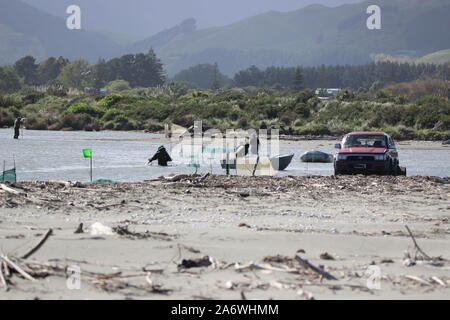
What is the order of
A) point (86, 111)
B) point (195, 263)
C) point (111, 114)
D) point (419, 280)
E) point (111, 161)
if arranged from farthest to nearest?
point (86, 111) → point (111, 114) → point (111, 161) → point (195, 263) → point (419, 280)

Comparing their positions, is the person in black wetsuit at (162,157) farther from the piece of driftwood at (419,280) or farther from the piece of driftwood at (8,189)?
the piece of driftwood at (419,280)

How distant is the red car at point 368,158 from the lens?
2353 centimetres

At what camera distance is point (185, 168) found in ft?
108

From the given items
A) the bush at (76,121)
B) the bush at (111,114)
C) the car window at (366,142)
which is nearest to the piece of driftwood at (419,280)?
the car window at (366,142)

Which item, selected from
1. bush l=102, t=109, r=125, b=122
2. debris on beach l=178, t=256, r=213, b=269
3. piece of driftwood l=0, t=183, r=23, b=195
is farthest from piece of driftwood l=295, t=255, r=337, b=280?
bush l=102, t=109, r=125, b=122

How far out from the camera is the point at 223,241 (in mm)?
10414

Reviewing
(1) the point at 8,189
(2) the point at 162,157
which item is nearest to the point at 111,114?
(2) the point at 162,157

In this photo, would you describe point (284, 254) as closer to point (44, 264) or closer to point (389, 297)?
point (389, 297)

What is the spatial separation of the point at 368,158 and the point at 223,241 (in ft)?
45.2

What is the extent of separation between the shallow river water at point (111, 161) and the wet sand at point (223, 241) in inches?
448

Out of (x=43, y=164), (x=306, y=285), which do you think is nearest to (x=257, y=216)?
(x=306, y=285)

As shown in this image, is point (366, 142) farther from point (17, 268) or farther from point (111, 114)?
point (111, 114)

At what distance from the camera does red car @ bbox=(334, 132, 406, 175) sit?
2353 cm
